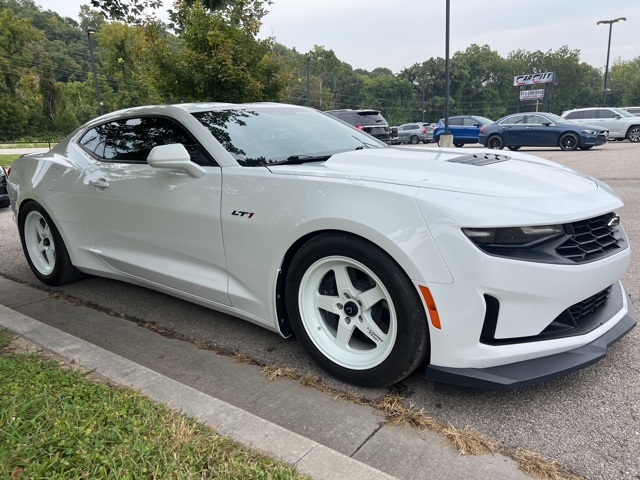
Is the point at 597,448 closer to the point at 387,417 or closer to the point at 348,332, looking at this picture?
the point at 387,417

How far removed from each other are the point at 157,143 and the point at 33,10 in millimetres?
72453

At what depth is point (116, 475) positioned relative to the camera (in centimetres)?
169

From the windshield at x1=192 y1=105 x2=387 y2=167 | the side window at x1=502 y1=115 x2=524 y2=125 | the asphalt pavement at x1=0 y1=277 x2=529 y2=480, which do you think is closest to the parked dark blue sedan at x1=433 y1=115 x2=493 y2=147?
the side window at x1=502 y1=115 x2=524 y2=125

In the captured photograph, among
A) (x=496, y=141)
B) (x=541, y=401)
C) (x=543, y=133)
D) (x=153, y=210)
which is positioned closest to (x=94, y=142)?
(x=153, y=210)

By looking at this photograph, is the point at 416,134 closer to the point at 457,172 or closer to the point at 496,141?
the point at 496,141

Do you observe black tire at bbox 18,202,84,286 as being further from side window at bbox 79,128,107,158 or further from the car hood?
the car hood

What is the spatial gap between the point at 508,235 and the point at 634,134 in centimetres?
2248

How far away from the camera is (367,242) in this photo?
2252 millimetres

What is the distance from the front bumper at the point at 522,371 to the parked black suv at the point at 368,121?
1615cm

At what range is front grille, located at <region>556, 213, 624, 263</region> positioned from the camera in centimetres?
212

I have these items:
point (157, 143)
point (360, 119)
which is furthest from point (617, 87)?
point (157, 143)

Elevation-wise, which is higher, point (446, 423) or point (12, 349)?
point (12, 349)

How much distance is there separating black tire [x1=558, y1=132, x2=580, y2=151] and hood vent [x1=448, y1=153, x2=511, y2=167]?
1593cm

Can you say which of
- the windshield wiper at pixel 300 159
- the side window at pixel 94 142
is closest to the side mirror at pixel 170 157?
the windshield wiper at pixel 300 159
